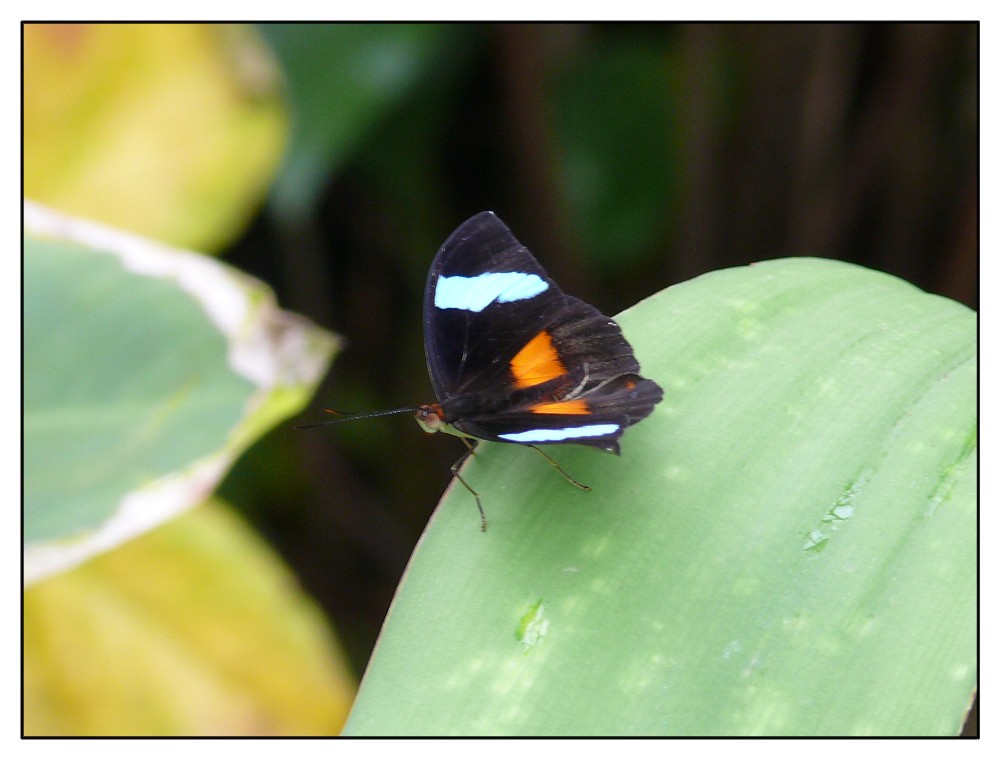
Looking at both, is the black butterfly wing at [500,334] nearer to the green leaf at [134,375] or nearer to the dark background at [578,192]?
the green leaf at [134,375]

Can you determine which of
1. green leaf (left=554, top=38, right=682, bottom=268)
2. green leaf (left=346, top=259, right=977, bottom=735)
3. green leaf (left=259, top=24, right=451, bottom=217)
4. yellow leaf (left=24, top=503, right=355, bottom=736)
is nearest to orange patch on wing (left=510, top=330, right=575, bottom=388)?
green leaf (left=346, top=259, right=977, bottom=735)

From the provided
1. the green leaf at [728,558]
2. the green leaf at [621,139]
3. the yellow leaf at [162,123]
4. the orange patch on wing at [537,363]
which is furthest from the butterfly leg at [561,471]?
the green leaf at [621,139]

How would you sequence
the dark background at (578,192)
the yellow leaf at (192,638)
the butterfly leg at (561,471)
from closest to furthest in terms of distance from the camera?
1. the butterfly leg at (561,471)
2. the yellow leaf at (192,638)
3. the dark background at (578,192)

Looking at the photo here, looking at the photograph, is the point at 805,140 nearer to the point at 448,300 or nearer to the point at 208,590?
the point at 448,300

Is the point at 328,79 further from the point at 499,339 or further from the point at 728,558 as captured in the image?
the point at 728,558

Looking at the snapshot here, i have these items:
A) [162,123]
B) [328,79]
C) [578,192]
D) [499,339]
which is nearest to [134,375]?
[499,339]

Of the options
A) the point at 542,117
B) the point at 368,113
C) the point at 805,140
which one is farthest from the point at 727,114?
the point at 368,113
